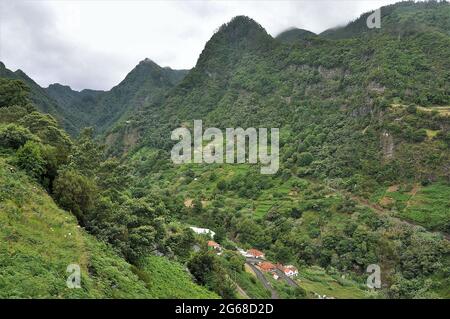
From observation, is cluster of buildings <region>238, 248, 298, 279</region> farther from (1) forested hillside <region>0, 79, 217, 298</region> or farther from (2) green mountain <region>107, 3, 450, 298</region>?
(1) forested hillside <region>0, 79, 217, 298</region>

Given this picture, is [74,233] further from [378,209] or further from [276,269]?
[378,209]

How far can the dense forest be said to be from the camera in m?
19.4

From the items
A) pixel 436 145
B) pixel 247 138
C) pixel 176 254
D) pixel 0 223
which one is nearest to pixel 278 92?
pixel 247 138

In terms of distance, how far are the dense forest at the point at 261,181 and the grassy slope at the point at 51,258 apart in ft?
0.24

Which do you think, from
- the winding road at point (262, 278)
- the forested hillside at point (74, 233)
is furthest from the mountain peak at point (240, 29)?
the forested hillside at point (74, 233)

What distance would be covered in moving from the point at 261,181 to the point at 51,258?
72713 mm

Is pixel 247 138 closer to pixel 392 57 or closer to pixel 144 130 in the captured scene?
pixel 392 57

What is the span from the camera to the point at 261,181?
87.0 meters

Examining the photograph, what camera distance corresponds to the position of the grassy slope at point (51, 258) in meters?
13.6

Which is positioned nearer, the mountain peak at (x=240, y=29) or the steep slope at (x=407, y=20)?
the steep slope at (x=407, y=20)

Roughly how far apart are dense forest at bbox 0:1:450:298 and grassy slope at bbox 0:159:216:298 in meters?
0.07

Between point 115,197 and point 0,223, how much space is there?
11.8 m

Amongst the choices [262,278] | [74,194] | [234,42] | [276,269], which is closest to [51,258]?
[74,194]

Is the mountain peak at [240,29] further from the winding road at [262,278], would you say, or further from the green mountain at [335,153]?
the winding road at [262,278]
